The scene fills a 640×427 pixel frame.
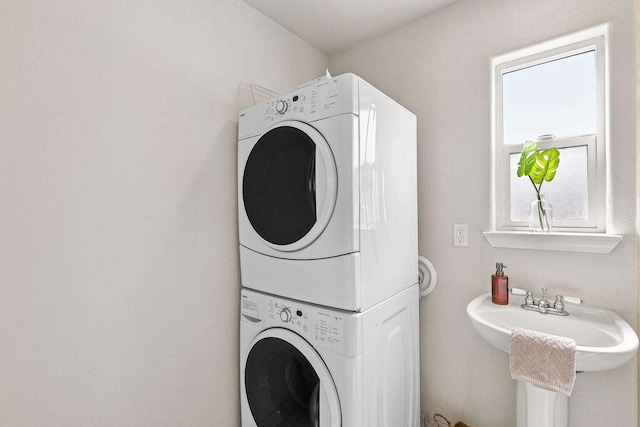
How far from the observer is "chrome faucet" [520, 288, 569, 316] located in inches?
54.1

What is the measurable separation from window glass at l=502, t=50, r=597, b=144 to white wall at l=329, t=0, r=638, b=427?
0.13m

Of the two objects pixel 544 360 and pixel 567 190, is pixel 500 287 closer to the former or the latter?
pixel 544 360

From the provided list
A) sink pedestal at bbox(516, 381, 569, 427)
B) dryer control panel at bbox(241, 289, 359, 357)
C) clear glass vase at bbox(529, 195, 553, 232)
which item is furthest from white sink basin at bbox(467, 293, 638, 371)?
dryer control panel at bbox(241, 289, 359, 357)

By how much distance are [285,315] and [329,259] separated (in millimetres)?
357

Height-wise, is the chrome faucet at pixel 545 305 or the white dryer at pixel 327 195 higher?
the white dryer at pixel 327 195

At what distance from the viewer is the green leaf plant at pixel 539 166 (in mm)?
1424

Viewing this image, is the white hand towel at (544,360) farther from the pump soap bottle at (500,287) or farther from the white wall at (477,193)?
the white wall at (477,193)

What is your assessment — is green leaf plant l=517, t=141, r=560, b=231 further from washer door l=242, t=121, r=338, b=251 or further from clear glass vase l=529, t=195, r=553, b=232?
washer door l=242, t=121, r=338, b=251

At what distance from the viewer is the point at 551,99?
5.12 feet

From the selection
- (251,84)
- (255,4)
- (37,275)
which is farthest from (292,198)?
(255,4)

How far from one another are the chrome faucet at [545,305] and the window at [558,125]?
0.34 metres

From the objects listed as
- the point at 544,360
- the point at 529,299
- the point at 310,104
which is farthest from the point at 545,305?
the point at 310,104

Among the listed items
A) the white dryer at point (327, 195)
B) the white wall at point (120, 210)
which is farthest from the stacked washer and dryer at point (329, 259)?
the white wall at point (120, 210)

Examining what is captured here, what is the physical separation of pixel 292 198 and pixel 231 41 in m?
0.95
